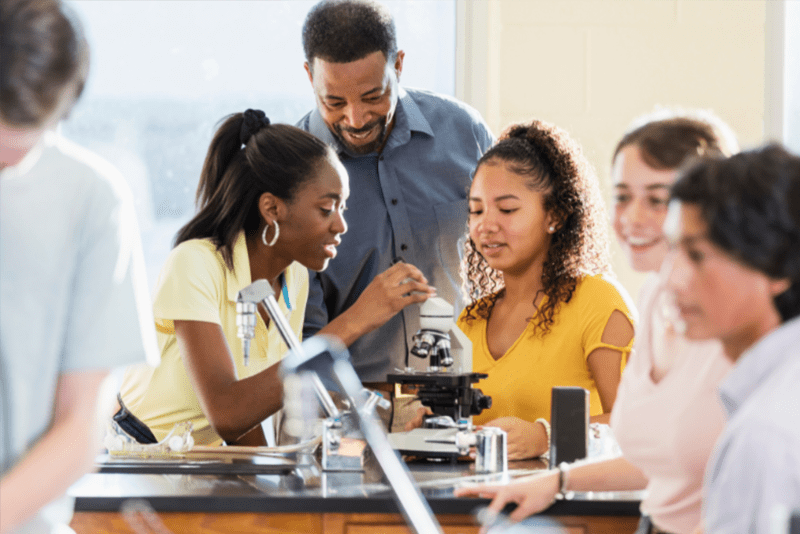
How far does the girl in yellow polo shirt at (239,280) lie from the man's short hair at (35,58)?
1.01 meters

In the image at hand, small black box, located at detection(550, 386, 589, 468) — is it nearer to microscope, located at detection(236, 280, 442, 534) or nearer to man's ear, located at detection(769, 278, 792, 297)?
microscope, located at detection(236, 280, 442, 534)

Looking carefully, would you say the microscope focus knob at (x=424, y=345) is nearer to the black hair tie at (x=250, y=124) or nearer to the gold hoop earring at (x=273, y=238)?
the gold hoop earring at (x=273, y=238)

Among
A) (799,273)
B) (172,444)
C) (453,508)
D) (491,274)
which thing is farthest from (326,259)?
(799,273)

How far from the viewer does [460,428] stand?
5.00 feet

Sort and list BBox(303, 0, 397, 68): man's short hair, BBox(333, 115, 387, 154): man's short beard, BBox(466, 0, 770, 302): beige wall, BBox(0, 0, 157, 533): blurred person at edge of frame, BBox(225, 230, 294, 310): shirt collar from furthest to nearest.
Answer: BBox(466, 0, 770, 302): beige wall → BBox(333, 115, 387, 154): man's short beard → BBox(303, 0, 397, 68): man's short hair → BBox(225, 230, 294, 310): shirt collar → BBox(0, 0, 157, 533): blurred person at edge of frame

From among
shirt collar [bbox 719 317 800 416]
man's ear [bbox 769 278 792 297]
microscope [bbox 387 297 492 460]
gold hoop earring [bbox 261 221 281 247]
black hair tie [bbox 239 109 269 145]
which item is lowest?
microscope [bbox 387 297 492 460]

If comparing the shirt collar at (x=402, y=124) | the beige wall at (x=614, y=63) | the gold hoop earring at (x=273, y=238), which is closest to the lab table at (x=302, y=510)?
the gold hoop earring at (x=273, y=238)

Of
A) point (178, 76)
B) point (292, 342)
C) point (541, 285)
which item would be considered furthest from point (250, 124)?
point (178, 76)

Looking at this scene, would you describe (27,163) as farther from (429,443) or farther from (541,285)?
(541,285)

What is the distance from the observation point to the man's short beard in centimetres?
211

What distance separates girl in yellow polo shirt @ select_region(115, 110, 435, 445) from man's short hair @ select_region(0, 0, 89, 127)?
3.31ft

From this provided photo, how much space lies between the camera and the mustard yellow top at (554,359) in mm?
1789

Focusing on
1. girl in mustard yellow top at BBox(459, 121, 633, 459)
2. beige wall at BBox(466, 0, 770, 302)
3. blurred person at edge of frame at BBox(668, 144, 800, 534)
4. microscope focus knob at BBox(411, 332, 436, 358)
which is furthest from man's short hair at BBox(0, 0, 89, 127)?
beige wall at BBox(466, 0, 770, 302)

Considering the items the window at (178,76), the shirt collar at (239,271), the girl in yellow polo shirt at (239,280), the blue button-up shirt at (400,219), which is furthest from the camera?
the window at (178,76)
